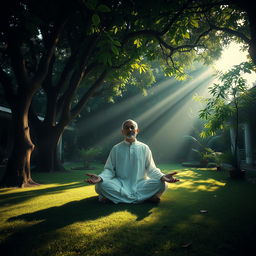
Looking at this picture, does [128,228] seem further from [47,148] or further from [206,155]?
[206,155]

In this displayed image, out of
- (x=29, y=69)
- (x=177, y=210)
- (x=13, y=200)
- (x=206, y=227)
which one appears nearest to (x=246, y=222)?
(x=206, y=227)

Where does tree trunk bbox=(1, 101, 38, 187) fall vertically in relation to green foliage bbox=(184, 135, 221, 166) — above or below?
above

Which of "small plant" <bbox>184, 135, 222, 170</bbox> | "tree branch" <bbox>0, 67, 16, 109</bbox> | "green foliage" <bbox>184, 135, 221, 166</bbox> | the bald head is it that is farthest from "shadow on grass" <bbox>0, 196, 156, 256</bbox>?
"green foliage" <bbox>184, 135, 221, 166</bbox>

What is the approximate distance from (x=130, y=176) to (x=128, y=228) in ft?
5.62

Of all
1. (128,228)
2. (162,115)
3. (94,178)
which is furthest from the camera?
(162,115)

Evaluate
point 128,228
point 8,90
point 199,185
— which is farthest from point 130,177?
point 8,90

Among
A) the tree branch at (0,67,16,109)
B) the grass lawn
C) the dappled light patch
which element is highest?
the tree branch at (0,67,16,109)

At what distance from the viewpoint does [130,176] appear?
14.5 ft

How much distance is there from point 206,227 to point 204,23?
8126 mm

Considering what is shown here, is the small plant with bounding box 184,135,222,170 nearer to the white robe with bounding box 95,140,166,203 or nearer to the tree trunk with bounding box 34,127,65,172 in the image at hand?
the white robe with bounding box 95,140,166,203

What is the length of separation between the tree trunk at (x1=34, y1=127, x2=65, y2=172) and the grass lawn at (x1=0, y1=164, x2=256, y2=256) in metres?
5.59

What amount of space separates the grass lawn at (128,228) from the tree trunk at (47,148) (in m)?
5.59

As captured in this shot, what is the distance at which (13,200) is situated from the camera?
4578mm

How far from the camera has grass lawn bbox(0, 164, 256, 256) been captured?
83.7 inches
